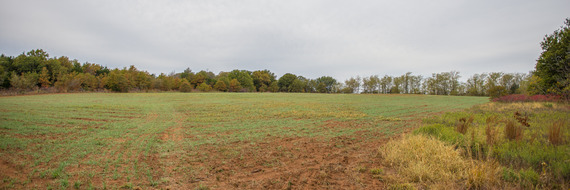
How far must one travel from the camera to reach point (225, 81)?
86.4 meters

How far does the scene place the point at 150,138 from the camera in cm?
881

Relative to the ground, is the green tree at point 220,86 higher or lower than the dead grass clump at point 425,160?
higher

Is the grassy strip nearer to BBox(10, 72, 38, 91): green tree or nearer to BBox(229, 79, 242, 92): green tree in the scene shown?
BBox(10, 72, 38, 91): green tree

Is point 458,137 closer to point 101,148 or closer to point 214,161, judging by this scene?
point 214,161

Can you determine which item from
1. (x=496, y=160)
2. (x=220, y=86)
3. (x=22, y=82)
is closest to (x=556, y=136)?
(x=496, y=160)

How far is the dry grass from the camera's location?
160 inches

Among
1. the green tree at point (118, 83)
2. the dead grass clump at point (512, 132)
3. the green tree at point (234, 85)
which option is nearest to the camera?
the dead grass clump at point (512, 132)

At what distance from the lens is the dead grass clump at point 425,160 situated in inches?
179

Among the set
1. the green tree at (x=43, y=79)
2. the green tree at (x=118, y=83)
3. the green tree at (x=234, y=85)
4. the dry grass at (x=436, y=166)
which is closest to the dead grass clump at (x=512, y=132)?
the dry grass at (x=436, y=166)

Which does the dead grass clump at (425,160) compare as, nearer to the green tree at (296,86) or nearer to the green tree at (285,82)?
the green tree at (296,86)

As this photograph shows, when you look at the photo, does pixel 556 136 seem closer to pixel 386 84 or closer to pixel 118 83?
pixel 118 83

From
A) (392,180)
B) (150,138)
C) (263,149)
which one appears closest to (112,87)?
(150,138)

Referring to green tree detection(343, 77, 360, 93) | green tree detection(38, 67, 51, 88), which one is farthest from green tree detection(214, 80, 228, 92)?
green tree detection(343, 77, 360, 93)

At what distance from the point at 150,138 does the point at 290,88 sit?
104 m
